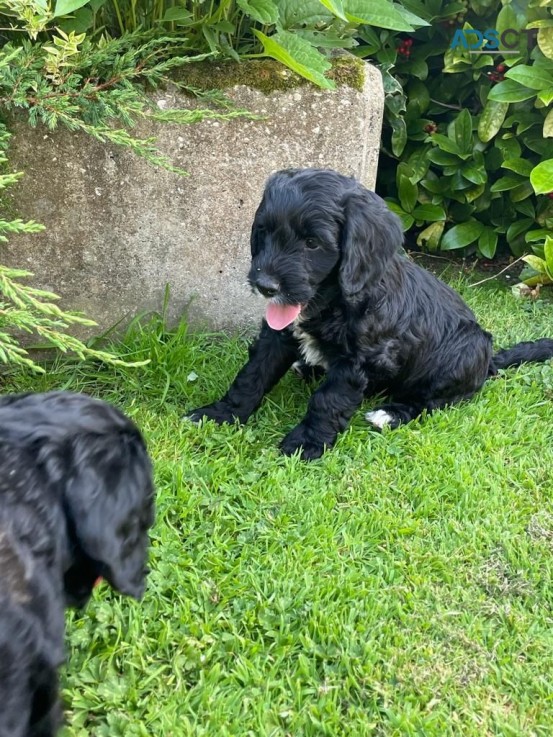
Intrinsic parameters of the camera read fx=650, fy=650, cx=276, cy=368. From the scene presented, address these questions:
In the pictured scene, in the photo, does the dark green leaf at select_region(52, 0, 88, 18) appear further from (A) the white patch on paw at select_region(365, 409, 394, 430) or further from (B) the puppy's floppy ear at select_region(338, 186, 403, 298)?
(A) the white patch on paw at select_region(365, 409, 394, 430)

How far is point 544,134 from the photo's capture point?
12.8ft

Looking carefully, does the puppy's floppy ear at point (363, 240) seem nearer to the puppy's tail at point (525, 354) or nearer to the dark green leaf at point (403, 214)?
the puppy's tail at point (525, 354)

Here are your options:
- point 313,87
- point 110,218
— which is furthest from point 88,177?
point 313,87

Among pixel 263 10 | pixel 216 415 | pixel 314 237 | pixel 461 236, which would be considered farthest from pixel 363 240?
pixel 461 236

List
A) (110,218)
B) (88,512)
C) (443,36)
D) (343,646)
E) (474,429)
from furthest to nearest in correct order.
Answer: (443,36) → (110,218) → (474,429) → (343,646) → (88,512)

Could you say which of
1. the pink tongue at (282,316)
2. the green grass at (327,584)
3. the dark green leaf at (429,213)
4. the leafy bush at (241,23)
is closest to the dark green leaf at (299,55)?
the leafy bush at (241,23)

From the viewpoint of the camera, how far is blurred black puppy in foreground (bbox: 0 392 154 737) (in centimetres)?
110

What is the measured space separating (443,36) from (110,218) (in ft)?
8.94

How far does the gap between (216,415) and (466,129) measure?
2.75 m

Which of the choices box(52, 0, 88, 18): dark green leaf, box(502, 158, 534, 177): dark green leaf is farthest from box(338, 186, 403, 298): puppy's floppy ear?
box(502, 158, 534, 177): dark green leaf

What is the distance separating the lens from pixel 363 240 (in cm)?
237

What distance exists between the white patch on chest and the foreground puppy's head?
0.70 ft

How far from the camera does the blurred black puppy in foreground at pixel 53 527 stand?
1.10 metres

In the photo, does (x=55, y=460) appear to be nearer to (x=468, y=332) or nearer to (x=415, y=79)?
(x=468, y=332)
